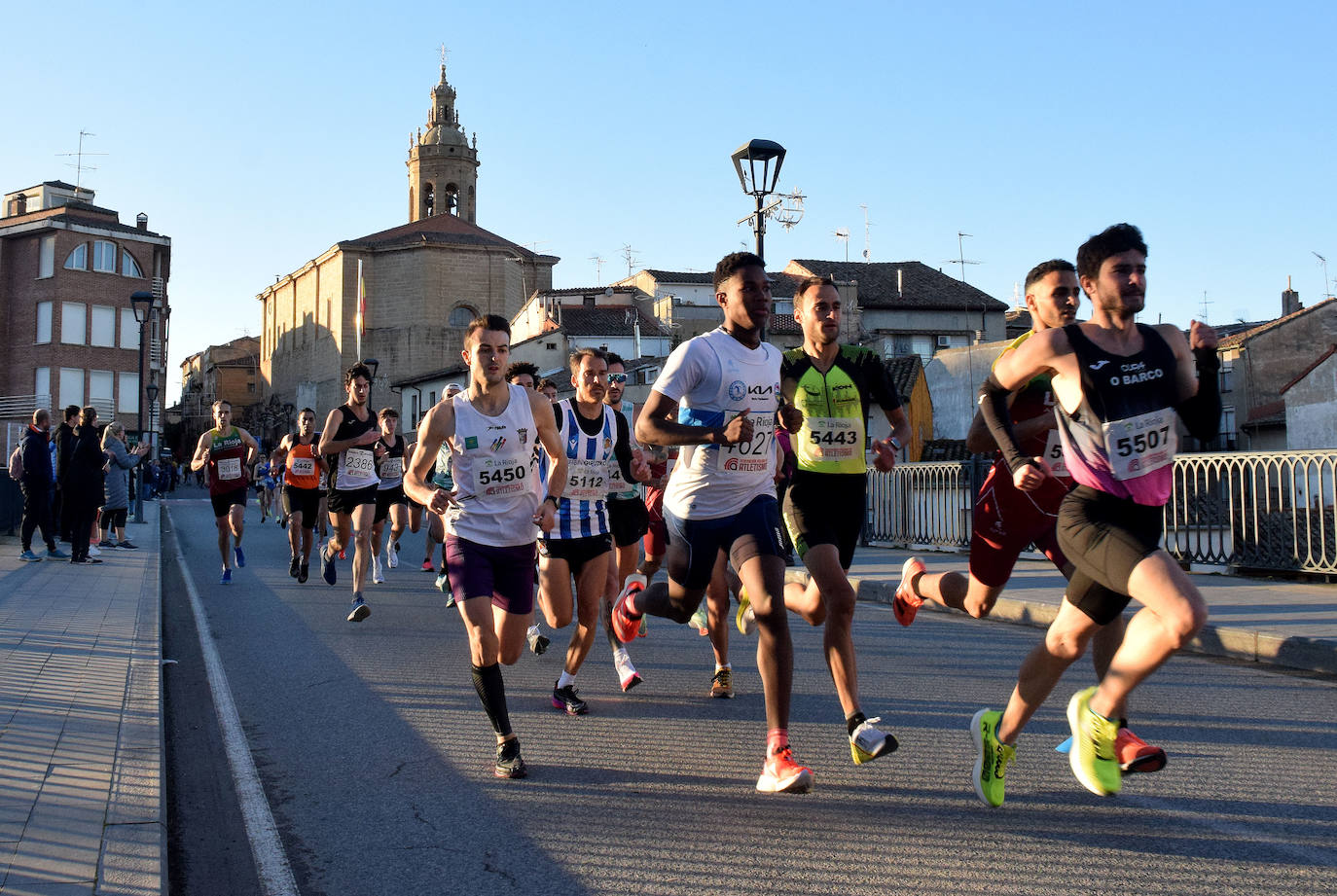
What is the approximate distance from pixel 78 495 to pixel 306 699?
11.2m

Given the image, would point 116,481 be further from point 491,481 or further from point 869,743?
point 869,743

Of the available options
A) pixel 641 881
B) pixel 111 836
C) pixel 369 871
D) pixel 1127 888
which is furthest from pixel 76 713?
pixel 1127 888

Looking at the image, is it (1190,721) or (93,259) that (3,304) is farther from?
(1190,721)

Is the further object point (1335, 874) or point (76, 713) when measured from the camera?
point (76, 713)

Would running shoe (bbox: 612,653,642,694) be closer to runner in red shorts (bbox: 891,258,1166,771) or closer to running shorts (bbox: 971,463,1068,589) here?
runner in red shorts (bbox: 891,258,1166,771)

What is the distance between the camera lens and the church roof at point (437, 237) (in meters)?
81.3

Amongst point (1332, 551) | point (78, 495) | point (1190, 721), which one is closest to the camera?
point (1190, 721)

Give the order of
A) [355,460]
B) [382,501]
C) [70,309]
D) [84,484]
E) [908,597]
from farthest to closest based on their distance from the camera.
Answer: [70,309] → [84,484] → [382,501] → [355,460] → [908,597]

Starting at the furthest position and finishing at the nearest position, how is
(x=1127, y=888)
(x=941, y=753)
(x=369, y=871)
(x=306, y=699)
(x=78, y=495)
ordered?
(x=78, y=495) < (x=306, y=699) < (x=941, y=753) < (x=369, y=871) < (x=1127, y=888)

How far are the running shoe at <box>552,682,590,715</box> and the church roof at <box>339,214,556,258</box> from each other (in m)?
76.0

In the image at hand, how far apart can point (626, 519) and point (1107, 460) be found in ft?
14.5

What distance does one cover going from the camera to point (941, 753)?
555 centimetres

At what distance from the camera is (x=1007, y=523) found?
19.4 ft

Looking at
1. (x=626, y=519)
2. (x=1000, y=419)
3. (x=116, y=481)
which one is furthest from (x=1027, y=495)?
(x=116, y=481)
